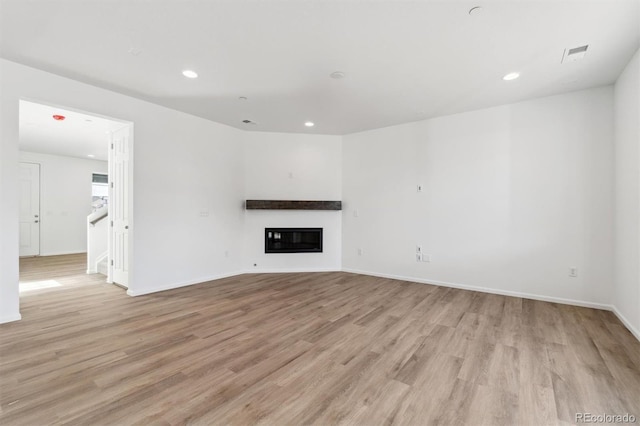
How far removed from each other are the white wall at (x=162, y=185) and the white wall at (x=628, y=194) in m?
5.50

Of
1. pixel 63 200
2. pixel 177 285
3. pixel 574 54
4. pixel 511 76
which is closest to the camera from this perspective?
pixel 574 54

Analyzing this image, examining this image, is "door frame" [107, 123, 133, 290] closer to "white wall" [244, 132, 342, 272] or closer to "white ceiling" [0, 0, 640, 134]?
"white ceiling" [0, 0, 640, 134]

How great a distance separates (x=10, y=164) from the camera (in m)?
2.96

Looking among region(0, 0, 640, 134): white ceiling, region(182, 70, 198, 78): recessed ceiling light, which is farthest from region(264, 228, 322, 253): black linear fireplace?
region(182, 70, 198, 78): recessed ceiling light

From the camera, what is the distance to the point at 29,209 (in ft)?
23.5

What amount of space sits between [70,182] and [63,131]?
135 inches

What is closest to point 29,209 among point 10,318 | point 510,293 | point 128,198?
point 128,198

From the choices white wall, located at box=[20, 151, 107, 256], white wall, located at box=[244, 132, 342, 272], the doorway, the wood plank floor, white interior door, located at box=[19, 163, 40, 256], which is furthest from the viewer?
white wall, located at box=[20, 151, 107, 256]

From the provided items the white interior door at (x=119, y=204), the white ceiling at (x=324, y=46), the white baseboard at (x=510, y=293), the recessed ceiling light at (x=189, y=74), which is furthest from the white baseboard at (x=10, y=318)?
the white baseboard at (x=510, y=293)

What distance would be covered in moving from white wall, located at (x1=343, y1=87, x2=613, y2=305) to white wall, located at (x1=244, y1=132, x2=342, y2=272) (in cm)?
65

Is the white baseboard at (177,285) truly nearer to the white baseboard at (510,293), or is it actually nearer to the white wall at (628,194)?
the white baseboard at (510,293)

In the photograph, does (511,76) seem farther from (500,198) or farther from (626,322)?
(626,322)

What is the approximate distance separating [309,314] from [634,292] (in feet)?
11.2

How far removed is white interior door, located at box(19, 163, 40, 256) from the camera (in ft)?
23.2
